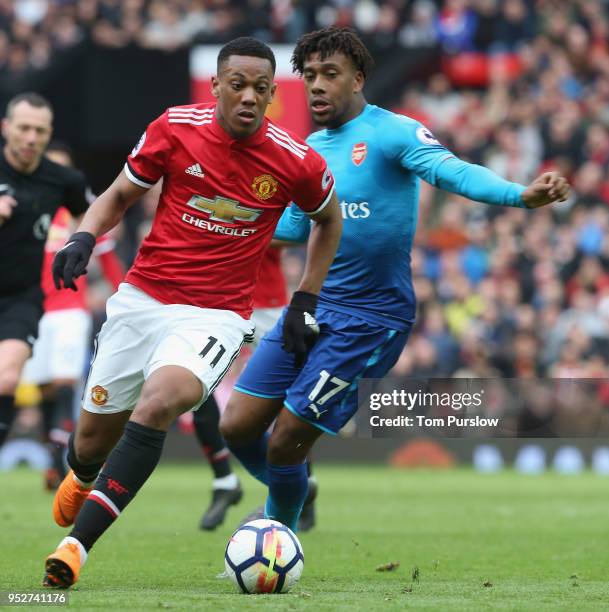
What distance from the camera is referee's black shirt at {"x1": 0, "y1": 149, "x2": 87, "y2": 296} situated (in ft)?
29.9

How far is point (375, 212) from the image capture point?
733cm

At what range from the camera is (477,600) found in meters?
5.90

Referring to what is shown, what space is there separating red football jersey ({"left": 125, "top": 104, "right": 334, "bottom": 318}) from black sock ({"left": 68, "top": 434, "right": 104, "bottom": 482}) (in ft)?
3.17

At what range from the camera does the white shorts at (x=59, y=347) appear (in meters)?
12.4

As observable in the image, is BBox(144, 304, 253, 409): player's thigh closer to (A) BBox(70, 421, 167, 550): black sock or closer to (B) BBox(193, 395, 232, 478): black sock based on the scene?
(A) BBox(70, 421, 167, 550): black sock

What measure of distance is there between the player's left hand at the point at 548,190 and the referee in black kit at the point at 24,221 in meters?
3.99

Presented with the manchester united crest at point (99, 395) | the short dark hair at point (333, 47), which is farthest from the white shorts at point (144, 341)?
the short dark hair at point (333, 47)

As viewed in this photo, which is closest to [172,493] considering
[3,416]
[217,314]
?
[3,416]

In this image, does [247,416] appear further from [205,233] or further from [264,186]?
[264,186]

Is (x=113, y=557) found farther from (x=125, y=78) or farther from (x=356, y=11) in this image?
(x=356, y=11)

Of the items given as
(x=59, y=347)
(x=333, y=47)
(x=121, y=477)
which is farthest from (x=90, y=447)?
(x=59, y=347)

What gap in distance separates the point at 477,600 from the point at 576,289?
490 inches

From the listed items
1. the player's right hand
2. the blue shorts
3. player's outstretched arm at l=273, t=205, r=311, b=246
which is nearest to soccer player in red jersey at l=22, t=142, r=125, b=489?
the player's right hand

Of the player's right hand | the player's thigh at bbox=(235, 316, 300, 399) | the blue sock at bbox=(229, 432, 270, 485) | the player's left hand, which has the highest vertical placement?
the player's left hand
